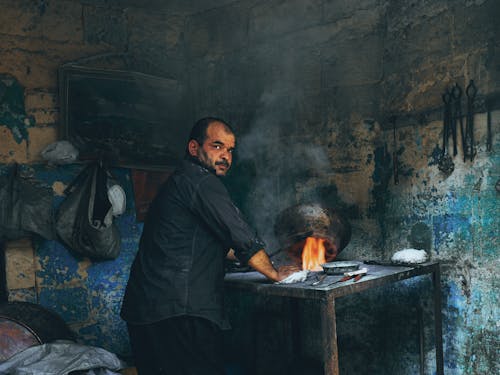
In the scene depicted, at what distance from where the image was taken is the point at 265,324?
4.96 meters

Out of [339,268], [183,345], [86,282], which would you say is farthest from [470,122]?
[86,282]

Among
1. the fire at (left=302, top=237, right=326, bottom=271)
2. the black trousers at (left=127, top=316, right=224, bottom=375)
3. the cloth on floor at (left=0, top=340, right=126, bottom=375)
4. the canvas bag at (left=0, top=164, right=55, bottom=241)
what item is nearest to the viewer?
the black trousers at (left=127, top=316, right=224, bottom=375)

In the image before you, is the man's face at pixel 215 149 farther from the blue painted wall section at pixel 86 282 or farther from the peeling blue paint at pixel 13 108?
the peeling blue paint at pixel 13 108

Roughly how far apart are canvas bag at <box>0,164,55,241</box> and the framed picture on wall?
543 millimetres

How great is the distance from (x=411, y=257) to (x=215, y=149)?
5.20 feet

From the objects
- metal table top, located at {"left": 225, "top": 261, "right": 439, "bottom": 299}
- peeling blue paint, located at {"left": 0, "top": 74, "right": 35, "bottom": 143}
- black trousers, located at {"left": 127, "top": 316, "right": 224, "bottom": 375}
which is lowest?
black trousers, located at {"left": 127, "top": 316, "right": 224, "bottom": 375}

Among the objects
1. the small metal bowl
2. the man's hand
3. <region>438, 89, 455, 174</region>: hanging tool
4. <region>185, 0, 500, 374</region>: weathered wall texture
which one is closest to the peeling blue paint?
<region>185, 0, 500, 374</region>: weathered wall texture

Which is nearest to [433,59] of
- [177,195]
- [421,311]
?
[421,311]

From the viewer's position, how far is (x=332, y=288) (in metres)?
2.84

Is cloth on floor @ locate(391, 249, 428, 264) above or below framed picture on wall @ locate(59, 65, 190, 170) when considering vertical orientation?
below

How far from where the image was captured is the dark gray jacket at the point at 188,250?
2.97 metres

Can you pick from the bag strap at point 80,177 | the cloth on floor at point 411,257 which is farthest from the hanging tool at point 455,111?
the bag strap at point 80,177

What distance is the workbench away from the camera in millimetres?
2854

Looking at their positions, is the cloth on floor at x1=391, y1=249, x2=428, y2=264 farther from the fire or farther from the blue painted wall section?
the blue painted wall section
